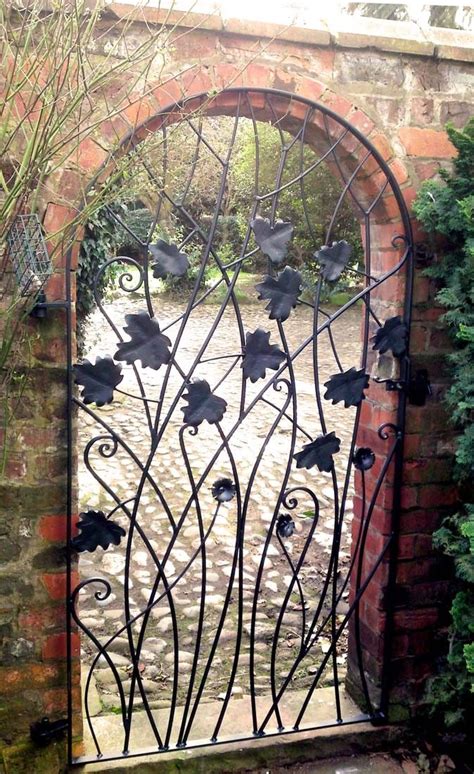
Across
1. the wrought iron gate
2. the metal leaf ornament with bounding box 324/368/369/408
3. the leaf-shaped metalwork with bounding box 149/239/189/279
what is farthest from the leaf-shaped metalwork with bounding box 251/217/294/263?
the metal leaf ornament with bounding box 324/368/369/408

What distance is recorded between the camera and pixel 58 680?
8.35 feet

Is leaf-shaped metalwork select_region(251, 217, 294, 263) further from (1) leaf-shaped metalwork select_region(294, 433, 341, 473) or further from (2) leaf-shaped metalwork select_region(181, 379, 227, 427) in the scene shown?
(1) leaf-shaped metalwork select_region(294, 433, 341, 473)

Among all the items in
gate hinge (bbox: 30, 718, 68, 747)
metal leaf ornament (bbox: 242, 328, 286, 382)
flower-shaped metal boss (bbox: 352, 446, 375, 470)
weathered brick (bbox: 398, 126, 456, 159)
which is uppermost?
weathered brick (bbox: 398, 126, 456, 159)

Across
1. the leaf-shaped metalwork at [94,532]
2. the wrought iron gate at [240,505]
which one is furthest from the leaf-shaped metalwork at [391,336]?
the leaf-shaped metalwork at [94,532]

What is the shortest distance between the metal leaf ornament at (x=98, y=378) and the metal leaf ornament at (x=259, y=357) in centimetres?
46

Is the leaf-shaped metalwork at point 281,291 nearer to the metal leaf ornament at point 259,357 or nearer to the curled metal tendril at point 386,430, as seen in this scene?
the metal leaf ornament at point 259,357

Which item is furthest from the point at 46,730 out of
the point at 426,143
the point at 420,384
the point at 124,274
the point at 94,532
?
the point at 426,143

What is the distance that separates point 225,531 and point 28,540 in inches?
105

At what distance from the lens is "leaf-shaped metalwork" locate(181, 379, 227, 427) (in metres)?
2.38

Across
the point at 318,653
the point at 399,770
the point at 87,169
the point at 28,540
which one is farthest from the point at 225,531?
the point at 87,169

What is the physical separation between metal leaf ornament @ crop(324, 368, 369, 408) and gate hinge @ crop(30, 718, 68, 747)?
1586mm

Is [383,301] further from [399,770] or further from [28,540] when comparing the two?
[399,770]

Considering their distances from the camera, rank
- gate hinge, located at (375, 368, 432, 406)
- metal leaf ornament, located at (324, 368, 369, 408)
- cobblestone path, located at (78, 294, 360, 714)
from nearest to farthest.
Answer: metal leaf ornament, located at (324, 368, 369, 408) → gate hinge, located at (375, 368, 432, 406) → cobblestone path, located at (78, 294, 360, 714)

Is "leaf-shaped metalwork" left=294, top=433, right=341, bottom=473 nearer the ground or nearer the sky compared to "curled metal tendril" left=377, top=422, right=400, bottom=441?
nearer the ground
